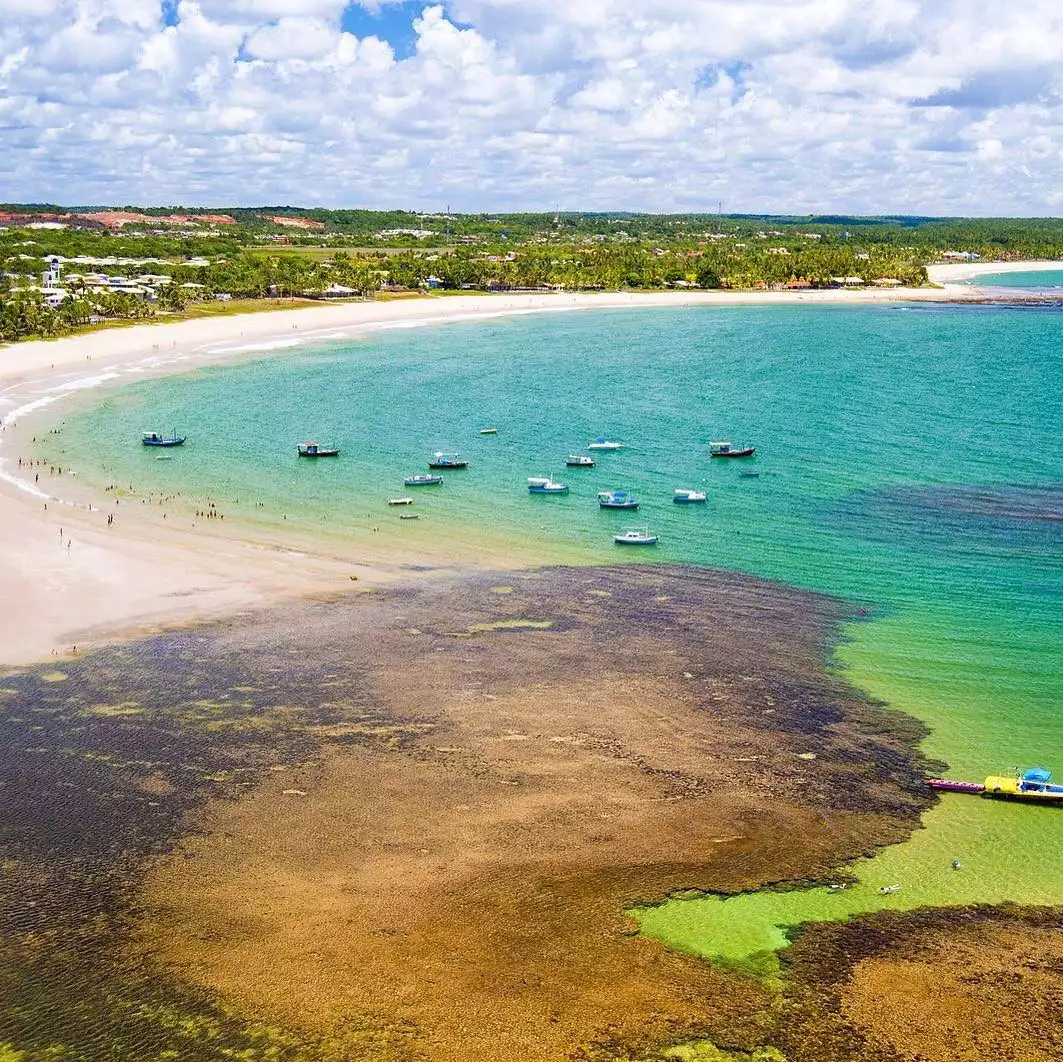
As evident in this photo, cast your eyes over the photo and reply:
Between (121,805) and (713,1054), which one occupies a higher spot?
(121,805)

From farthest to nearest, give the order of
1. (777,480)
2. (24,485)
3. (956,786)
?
(777,480)
(24,485)
(956,786)

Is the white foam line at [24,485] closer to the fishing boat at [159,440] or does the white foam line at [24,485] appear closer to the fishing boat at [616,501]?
the fishing boat at [159,440]

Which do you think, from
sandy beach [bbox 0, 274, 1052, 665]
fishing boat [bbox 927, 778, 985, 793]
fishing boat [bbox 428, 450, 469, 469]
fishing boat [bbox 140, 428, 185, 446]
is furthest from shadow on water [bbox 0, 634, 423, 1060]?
fishing boat [bbox 140, 428, 185, 446]

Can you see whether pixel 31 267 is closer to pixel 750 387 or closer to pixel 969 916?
pixel 750 387

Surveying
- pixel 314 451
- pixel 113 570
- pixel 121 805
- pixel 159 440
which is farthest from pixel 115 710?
pixel 159 440

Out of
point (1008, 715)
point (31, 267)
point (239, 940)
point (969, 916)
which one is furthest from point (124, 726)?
point (31, 267)

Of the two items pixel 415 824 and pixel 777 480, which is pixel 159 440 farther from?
pixel 415 824

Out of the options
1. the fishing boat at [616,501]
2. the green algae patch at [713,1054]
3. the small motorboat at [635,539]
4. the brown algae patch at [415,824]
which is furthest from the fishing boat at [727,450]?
the green algae patch at [713,1054]
